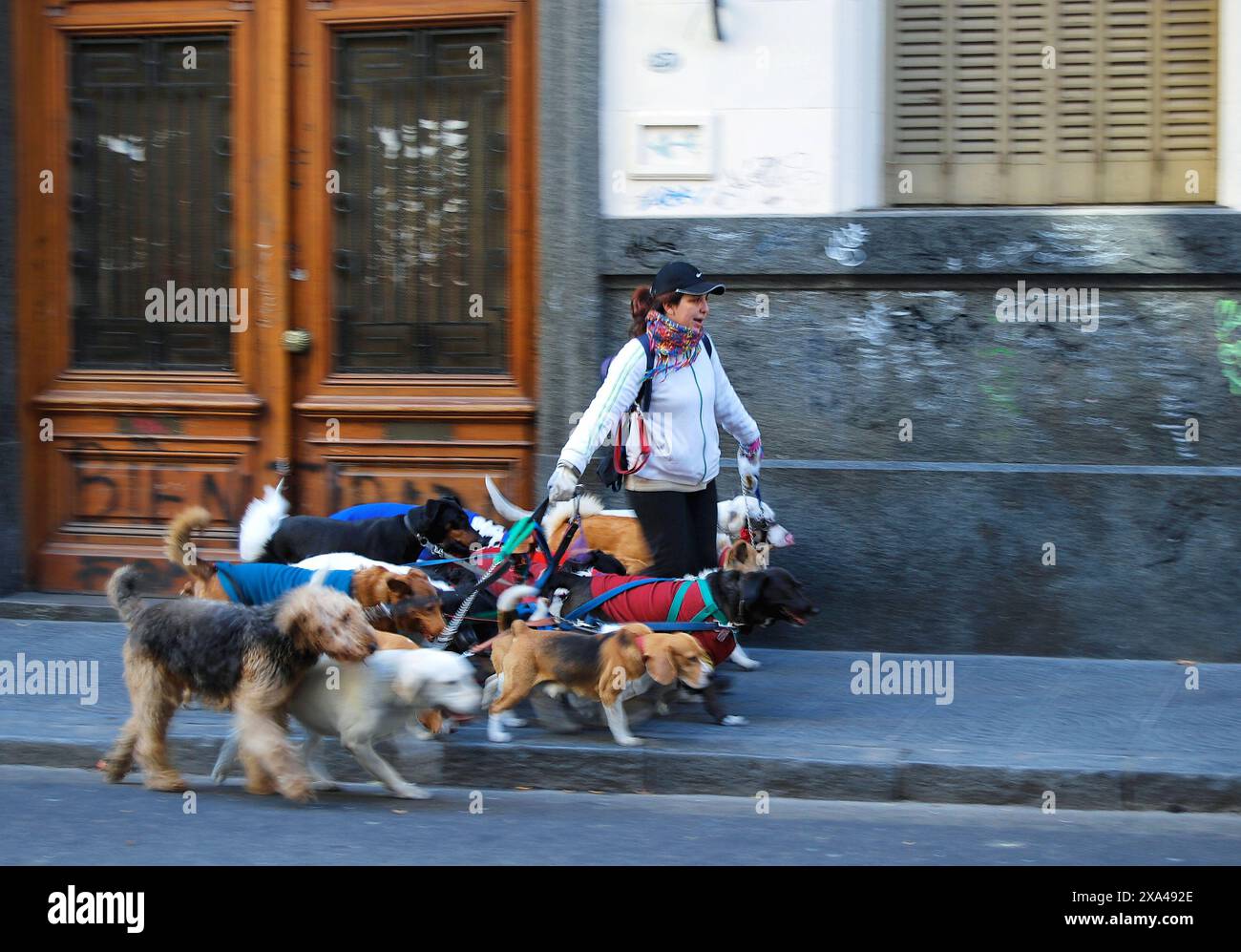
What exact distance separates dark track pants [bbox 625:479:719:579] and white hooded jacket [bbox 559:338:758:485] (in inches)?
4.1

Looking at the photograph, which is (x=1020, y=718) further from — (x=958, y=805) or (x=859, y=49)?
(x=859, y=49)

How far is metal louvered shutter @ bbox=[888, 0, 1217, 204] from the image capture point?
27.8ft

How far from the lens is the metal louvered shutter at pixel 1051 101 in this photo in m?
8.48

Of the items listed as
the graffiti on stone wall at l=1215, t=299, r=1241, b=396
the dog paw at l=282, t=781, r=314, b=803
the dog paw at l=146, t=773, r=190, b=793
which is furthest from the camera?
the graffiti on stone wall at l=1215, t=299, r=1241, b=396

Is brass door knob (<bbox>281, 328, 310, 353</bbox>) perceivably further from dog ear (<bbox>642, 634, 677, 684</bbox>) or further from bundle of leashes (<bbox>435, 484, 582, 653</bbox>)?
dog ear (<bbox>642, 634, 677, 684</bbox>)

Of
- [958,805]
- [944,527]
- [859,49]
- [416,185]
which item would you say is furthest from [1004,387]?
[416,185]

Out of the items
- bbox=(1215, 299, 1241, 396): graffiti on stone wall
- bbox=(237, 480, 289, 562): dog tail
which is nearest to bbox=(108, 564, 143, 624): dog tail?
bbox=(237, 480, 289, 562): dog tail

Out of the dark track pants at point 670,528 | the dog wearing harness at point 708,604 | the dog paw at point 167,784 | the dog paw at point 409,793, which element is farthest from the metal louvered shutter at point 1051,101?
the dog paw at point 167,784

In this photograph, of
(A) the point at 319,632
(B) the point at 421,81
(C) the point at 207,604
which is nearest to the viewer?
(A) the point at 319,632

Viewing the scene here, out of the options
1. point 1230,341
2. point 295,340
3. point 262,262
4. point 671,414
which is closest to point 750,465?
point 671,414

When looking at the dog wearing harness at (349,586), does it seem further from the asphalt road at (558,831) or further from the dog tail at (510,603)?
the asphalt road at (558,831)

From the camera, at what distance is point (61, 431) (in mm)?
9812

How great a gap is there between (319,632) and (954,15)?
5.38 meters

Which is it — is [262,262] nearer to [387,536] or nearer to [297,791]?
[387,536]
